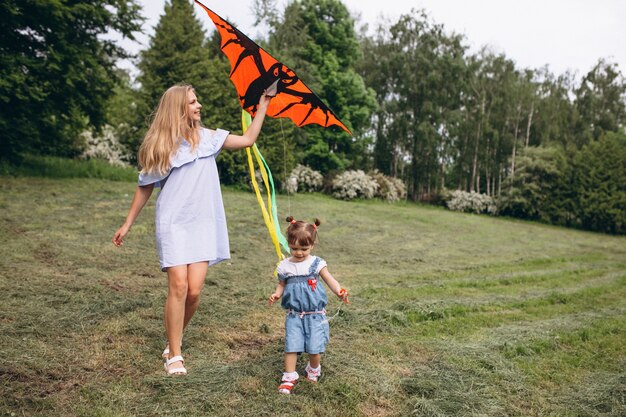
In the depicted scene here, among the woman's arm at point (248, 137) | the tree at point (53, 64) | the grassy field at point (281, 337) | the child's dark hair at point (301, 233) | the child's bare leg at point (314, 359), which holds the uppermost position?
the tree at point (53, 64)

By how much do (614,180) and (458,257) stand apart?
16.1 meters

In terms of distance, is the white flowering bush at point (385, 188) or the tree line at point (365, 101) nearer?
the tree line at point (365, 101)

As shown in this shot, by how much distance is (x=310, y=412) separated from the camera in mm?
2734

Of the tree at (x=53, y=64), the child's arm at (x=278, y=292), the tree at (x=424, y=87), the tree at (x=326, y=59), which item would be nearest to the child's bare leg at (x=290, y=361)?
the child's arm at (x=278, y=292)

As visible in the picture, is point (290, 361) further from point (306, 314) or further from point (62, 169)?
point (62, 169)

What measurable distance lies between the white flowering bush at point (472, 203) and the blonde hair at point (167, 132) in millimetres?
24838

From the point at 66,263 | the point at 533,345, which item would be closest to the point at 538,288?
the point at 533,345

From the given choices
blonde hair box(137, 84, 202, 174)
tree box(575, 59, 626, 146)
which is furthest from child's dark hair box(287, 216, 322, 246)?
tree box(575, 59, 626, 146)

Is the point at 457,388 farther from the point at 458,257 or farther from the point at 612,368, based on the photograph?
the point at 458,257

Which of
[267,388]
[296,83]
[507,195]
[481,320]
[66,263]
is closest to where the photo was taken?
[267,388]

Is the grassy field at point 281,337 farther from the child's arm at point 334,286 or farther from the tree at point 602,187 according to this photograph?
the tree at point 602,187

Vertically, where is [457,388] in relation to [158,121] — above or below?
below

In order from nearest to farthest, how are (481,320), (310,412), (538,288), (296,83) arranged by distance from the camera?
(310,412) → (296,83) → (481,320) → (538,288)

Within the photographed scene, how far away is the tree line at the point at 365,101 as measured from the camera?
12.9 m
